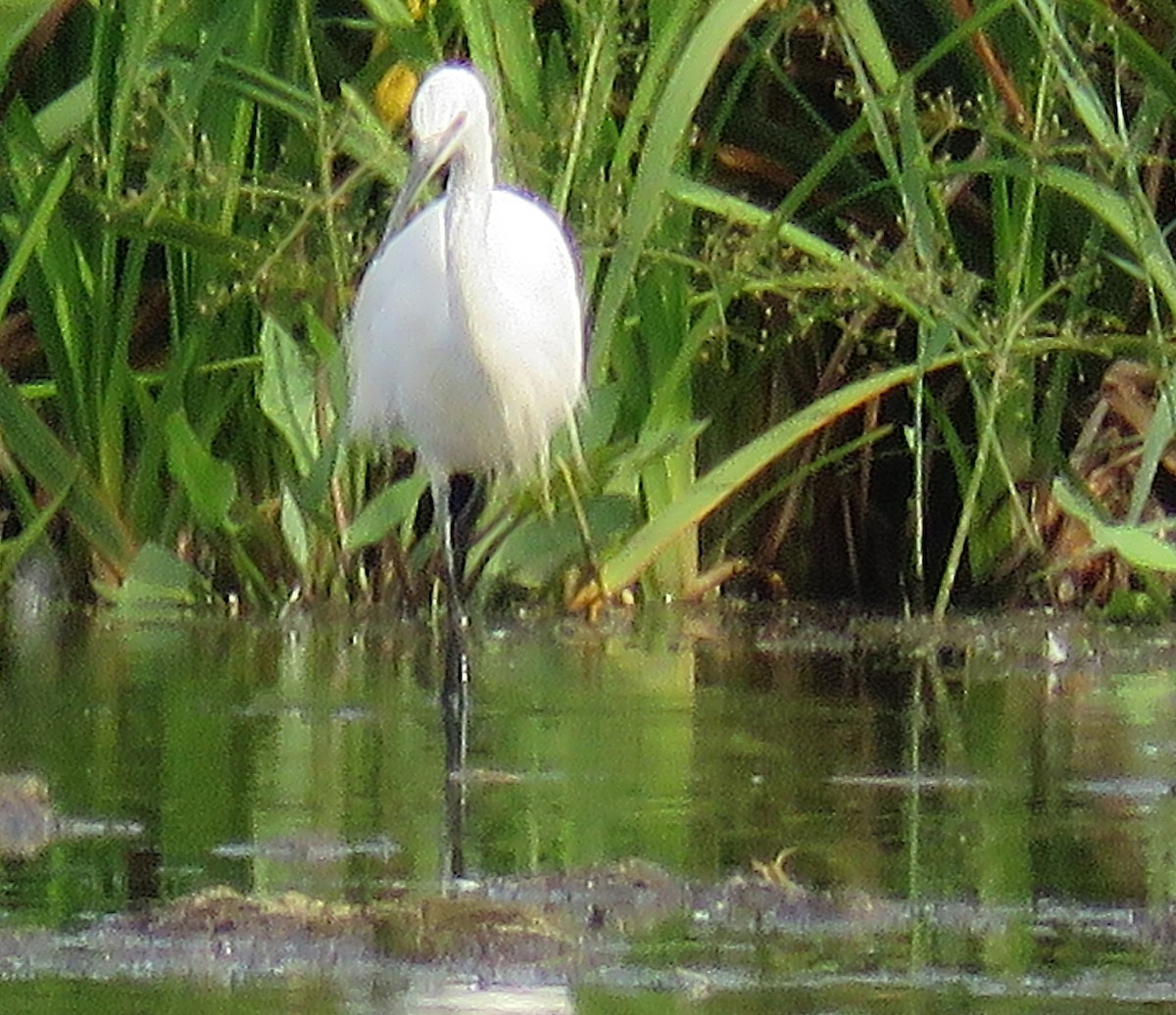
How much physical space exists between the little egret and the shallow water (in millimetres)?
499

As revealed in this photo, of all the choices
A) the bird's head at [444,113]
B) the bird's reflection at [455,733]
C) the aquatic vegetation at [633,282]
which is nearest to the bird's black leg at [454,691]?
the bird's reflection at [455,733]

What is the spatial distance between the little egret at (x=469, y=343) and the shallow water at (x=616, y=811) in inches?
19.6

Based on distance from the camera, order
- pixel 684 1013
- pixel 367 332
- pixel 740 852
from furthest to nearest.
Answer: pixel 367 332, pixel 740 852, pixel 684 1013

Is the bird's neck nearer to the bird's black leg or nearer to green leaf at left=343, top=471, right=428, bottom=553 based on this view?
the bird's black leg

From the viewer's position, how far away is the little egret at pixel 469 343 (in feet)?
21.4

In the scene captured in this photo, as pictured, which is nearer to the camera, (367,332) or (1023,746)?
(1023,746)

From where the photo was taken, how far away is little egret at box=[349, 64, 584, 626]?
6531 millimetres

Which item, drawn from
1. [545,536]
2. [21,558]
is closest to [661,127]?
[545,536]

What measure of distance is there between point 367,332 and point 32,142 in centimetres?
109

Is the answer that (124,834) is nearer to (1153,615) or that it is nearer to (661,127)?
(661,127)

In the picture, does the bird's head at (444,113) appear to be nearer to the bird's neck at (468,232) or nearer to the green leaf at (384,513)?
the bird's neck at (468,232)

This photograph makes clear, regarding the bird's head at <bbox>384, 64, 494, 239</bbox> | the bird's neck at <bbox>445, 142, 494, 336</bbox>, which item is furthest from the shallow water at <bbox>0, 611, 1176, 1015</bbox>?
the bird's head at <bbox>384, 64, 494, 239</bbox>

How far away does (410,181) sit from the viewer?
573 centimetres

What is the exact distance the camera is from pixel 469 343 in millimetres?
6543
